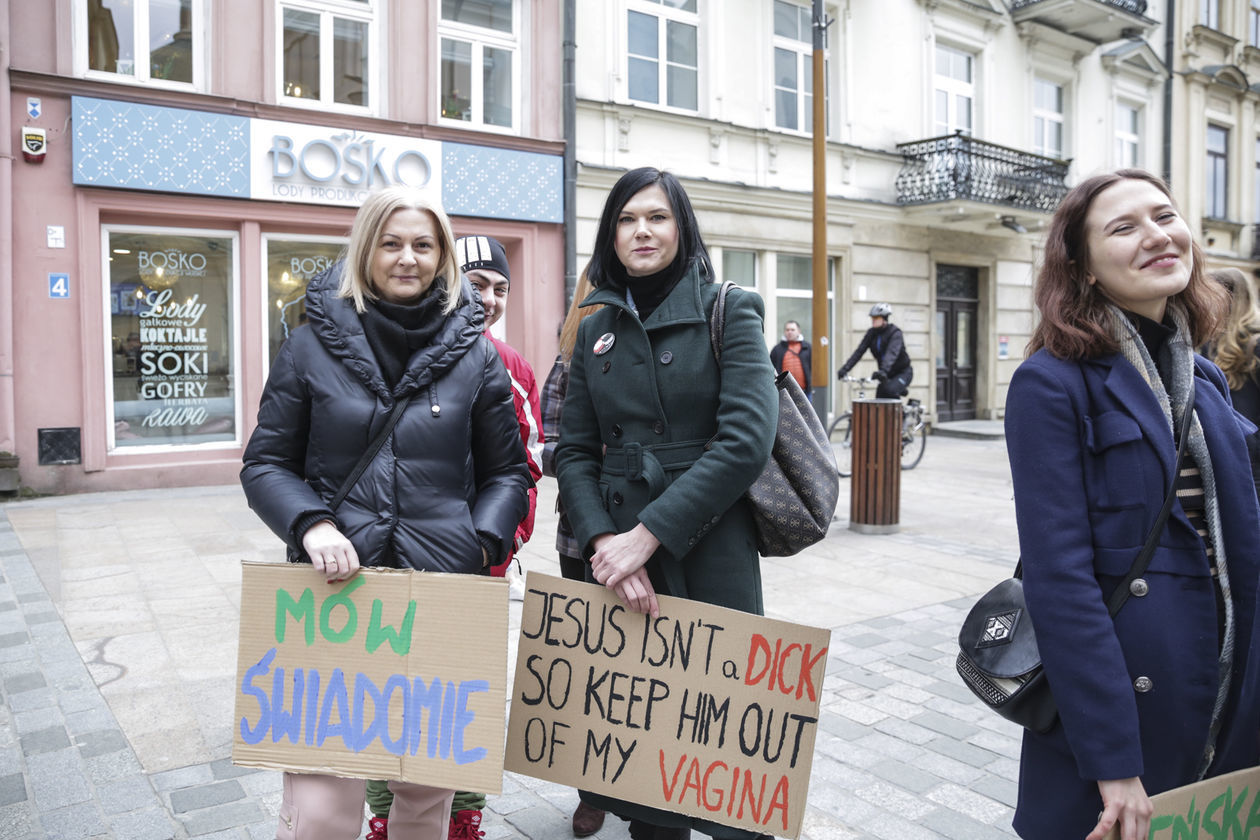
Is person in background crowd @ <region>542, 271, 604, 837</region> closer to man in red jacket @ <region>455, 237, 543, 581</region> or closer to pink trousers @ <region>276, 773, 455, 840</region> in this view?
man in red jacket @ <region>455, 237, 543, 581</region>

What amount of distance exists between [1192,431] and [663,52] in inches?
489

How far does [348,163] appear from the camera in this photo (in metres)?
10.2

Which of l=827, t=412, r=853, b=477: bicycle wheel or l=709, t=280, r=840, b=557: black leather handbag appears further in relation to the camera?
l=827, t=412, r=853, b=477: bicycle wheel

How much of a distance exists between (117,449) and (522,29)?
6801 mm

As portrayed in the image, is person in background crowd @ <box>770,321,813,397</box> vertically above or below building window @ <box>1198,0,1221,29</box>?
below

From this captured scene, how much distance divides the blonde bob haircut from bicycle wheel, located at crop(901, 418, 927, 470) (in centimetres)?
990

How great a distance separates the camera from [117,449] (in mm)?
9398

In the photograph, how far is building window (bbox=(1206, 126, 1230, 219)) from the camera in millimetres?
22484

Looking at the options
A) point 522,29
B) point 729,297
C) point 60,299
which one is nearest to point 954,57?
point 522,29

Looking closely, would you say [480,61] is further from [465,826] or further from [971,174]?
[465,826]

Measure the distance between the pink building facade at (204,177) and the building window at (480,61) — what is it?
0.02m

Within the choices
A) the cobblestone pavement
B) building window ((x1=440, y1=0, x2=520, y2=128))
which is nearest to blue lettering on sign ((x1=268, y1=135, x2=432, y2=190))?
building window ((x1=440, y1=0, x2=520, y2=128))

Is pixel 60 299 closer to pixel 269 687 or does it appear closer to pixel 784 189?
pixel 269 687

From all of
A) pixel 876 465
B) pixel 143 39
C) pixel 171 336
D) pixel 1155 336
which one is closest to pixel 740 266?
pixel 876 465
